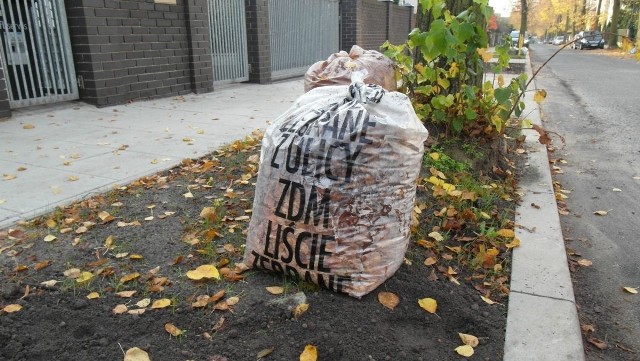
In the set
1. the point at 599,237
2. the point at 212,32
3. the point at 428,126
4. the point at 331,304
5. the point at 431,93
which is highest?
the point at 212,32

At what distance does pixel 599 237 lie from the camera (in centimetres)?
373

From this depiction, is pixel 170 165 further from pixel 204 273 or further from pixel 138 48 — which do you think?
pixel 138 48

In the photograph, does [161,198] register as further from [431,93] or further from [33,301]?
[431,93]

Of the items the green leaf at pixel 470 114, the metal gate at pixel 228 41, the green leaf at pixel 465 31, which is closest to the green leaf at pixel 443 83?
the green leaf at pixel 470 114

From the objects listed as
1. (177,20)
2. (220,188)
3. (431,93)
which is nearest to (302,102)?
(220,188)

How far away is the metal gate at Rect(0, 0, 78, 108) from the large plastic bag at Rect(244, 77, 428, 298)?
560 cm

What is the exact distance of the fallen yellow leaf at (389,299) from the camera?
246cm

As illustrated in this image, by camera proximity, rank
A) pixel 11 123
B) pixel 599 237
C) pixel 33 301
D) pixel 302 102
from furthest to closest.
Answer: pixel 11 123, pixel 599 237, pixel 302 102, pixel 33 301

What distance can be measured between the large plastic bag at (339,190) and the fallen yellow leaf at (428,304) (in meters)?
0.21

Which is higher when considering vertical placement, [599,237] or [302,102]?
[302,102]

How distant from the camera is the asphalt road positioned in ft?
8.66

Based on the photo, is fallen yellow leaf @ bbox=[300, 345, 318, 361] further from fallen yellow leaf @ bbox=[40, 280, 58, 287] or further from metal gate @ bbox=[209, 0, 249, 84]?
metal gate @ bbox=[209, 0, 249, 84]

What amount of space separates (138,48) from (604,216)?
22.2 feet

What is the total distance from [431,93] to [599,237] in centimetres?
181
